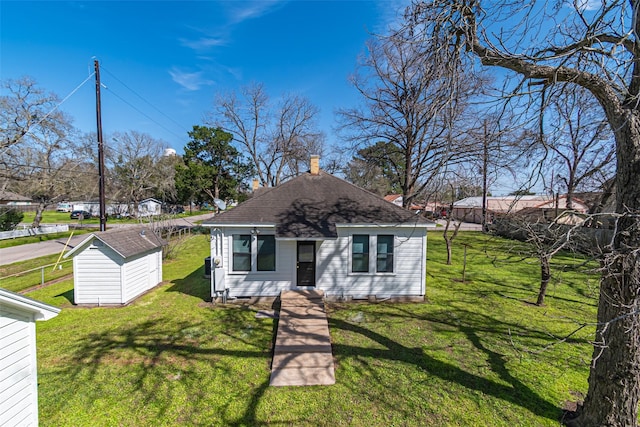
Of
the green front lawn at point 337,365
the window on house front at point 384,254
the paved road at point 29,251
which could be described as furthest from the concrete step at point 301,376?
the paved road at point 29,251

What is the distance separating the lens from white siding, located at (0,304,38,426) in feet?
11.3

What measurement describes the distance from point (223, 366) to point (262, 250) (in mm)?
3823

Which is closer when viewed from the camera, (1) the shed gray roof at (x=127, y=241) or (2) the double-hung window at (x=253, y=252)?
(1) the shed gray roof at (x=127, y=241)

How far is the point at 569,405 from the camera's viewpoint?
454 cm

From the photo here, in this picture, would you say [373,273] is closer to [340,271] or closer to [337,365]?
[340,271]

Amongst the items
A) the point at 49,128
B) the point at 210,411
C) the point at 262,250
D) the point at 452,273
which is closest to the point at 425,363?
the point at 210,411

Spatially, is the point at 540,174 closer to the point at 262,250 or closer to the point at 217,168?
the point at 262,250

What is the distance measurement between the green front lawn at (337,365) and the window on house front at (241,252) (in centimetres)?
129

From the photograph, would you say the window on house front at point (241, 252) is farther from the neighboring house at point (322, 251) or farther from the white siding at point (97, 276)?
the white siding at point (97, 276)

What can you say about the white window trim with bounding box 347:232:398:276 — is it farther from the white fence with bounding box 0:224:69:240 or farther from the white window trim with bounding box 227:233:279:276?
the white fence with bounding box 0:224:69:240

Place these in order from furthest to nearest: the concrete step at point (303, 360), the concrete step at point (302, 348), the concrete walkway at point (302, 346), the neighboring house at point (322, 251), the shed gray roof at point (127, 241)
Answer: the neighboring house at point (322, 251) → the shed gray roof at point (127, 241) → the concrete step at point (302, 348) → the concrete step at point (303, 360) → the concrete walkway at point (302, 346)

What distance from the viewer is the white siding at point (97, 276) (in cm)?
865

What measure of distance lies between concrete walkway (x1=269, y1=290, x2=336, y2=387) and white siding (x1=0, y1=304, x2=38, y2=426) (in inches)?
135

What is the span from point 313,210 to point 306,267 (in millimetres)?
1993
